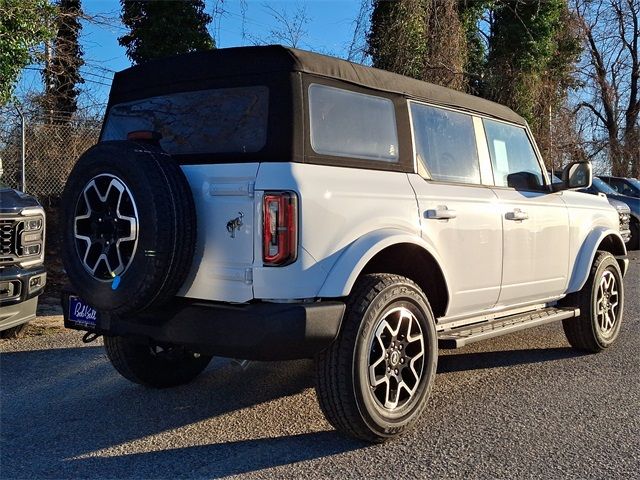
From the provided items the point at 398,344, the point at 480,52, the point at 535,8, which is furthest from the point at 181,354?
the point at 535,8

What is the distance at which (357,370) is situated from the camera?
11.3 ft

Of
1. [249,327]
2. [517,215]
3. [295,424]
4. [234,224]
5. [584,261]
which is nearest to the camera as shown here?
[249,327]

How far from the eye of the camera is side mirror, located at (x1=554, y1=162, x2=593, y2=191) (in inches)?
209

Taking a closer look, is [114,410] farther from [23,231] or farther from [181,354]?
[23,231]

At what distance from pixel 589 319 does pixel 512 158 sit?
155 cm

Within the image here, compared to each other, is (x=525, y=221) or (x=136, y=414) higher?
(x=525, y=221)

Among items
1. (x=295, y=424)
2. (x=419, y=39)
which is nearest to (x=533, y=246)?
(x=295, y=424)

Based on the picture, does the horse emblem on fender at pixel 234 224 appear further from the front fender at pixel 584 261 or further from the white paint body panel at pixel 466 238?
the front fender at pixel 584 261

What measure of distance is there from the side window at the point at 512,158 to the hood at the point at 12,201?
3.86m

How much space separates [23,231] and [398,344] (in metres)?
Answer: 3.45

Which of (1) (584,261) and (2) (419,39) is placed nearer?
(1) (584,261)

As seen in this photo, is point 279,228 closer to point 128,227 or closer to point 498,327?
point 128,227

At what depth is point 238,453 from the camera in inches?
138

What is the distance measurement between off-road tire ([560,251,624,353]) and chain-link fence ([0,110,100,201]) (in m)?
7.90
